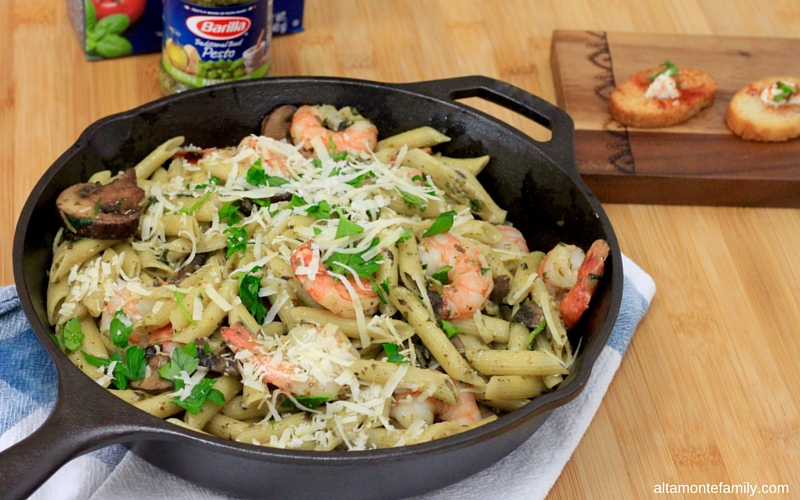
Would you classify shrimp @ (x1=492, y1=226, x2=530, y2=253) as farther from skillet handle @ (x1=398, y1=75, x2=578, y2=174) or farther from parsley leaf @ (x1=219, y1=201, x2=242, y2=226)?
parsley leaf @ (x1=219, y1=201, x2=242, y2=226)

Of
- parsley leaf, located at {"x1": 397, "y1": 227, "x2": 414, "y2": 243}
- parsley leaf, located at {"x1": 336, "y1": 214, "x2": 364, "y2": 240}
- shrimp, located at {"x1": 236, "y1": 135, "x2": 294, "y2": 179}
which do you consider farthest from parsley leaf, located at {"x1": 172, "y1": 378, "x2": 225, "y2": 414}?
shrimp, located at {"x1": 236, "y1": 135, "x2": 294, "y2": 179}

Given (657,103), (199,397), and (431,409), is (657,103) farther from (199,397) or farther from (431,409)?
(199,397)

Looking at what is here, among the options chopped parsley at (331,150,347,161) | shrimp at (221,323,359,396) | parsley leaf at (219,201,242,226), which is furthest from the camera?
chopped parsley at (331,150,347,161)

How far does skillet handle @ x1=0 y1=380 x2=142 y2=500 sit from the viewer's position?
1.38 m

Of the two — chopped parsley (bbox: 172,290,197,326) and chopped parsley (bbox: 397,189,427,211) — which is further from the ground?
chopped parsley (bbox: 397,189,427,211)

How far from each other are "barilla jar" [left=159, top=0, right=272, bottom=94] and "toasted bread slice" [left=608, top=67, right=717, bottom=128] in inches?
48.2

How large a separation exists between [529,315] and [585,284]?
151 millimetres

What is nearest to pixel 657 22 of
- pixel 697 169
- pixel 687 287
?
pixel 697 169

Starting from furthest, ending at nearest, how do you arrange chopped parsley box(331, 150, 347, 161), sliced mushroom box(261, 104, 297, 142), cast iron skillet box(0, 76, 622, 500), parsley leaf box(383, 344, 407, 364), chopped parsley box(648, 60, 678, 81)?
1. chopped parsley box(648, 60, 678, 81)
2. sliced mushroom box(261, 104, 297, 142)
3. chopped parsley box(331, 150, 347, 161)
4. parsley leaf box(383, 344, 407, 364)
5. cast iron skillet box(0, 76, 622, 500)

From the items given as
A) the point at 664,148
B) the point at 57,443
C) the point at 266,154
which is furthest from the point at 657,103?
the point at 57,443

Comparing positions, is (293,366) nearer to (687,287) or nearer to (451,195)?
(451,195)

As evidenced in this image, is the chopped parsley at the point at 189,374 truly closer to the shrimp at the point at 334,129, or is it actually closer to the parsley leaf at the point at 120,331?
the parsley leaf at the point at 120,331

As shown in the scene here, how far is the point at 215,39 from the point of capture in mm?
2607

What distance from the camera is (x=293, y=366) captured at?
1707mm
